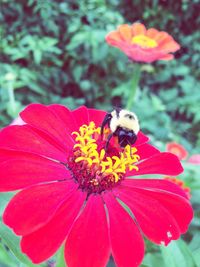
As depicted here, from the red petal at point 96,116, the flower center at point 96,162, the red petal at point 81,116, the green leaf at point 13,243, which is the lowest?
the green leaf at point 13,243

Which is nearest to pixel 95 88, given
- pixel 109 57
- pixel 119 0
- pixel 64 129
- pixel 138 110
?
pixel 109 57

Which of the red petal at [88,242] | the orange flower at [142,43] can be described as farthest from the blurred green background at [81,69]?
the red petal at [88,242]

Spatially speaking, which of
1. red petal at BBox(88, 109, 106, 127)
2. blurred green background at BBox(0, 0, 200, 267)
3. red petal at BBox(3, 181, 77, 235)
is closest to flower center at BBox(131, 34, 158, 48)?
blurred green background at BBox(0, 0, 200, 267)

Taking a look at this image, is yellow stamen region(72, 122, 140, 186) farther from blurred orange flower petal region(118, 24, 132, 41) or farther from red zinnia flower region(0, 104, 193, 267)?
blurred orange flower petal region(118, 24, 132, 41)

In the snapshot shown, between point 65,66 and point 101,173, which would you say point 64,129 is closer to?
point 101,173

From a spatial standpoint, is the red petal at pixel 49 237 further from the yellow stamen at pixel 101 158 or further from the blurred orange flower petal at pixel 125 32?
the blurred orange flower petal at pixel 125 32

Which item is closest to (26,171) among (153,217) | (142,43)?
(153,217)
